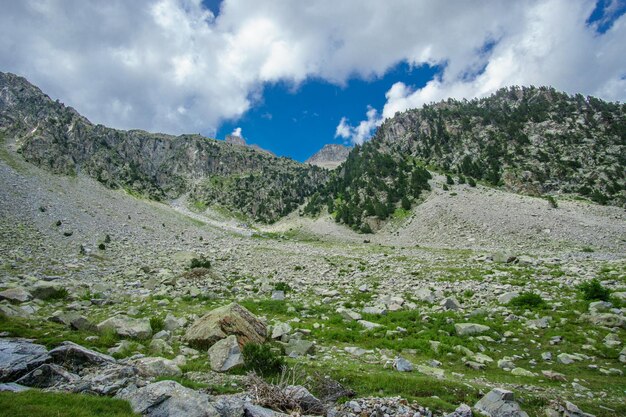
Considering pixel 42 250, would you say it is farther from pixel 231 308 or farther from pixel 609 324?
pixel 609 324

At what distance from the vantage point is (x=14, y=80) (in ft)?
422

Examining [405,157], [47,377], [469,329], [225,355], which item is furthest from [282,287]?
[405,157]

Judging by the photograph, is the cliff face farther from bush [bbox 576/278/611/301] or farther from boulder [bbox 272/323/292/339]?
boulder [bbox 272/323/292/339]

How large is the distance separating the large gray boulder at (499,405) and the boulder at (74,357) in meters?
9.49

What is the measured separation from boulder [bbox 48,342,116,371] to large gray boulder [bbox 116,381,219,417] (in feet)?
7.26

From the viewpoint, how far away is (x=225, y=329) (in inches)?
456

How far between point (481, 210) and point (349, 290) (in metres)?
41.8

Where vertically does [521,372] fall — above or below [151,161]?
below

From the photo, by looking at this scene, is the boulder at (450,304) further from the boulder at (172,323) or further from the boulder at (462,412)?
the boulder at (172,323)

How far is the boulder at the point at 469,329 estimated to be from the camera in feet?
43.0

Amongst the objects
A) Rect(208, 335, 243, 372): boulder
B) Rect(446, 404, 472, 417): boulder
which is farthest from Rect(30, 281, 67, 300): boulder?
Rect(446, 404, 472, 417): boulder

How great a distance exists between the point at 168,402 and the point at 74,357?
12.2 ft

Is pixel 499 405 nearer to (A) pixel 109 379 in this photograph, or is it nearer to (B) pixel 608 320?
(A) pixel 109 379

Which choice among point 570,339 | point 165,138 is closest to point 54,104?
point 165,138
